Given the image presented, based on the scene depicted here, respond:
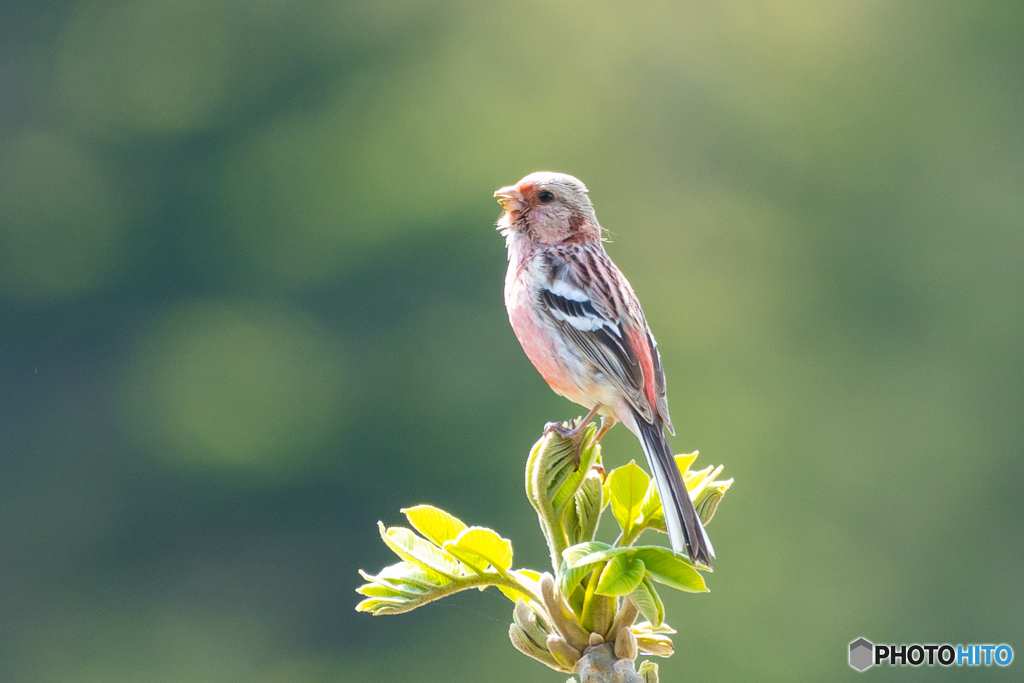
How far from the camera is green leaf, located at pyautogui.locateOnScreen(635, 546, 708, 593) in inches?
51.2

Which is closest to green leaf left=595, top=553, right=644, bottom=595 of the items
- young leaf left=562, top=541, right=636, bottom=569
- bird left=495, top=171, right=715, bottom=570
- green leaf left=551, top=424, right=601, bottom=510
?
young leaf left=562, top=541, right=636, bottom=569

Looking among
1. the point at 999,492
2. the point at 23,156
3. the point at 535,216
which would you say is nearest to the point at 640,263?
the point at 999,492

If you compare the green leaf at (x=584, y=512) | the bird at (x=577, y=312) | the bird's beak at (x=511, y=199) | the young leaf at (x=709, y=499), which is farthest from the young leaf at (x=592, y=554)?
the bird's beak at (x=511, y=199)

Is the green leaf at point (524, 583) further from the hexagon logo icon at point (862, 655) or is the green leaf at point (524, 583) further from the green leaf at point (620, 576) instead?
the hexagon logo icon at point (862, 655)

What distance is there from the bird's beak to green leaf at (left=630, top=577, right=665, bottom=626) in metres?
1.73

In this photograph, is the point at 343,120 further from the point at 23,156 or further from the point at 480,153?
the point at 23,156

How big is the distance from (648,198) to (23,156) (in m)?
9.18

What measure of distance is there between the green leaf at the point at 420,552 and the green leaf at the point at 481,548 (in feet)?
0.10

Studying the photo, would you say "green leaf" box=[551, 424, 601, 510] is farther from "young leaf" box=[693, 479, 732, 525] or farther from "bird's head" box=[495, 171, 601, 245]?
"bird's head" box=[495, 171, 601, 245]

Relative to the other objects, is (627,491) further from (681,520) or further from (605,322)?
(605,322)

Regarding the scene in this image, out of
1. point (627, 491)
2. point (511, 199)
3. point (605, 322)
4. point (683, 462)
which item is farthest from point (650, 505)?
point (511, 199)

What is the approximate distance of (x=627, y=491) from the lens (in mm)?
1434

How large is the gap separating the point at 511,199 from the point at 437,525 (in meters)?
1.61

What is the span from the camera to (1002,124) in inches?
839
